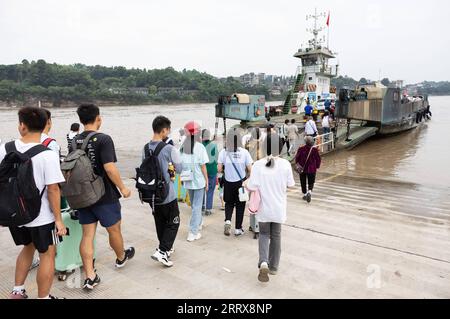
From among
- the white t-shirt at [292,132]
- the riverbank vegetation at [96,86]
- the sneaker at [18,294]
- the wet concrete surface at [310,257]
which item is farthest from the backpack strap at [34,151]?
the riverbank vegetation at [96,86]

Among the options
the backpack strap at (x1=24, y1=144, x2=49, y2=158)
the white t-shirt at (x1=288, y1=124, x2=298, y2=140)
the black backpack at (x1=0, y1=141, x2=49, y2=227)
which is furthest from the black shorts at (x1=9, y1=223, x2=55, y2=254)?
the white t-shirt at (x1=288, y1=124, x2=298, y2=140)

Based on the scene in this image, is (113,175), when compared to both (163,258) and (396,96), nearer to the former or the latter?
(163,258)

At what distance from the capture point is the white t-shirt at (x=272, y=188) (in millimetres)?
3186

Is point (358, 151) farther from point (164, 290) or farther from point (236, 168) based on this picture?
point (164, 290)

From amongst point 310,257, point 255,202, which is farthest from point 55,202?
point 310,257

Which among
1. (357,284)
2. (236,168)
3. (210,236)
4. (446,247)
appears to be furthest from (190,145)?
(446,247)

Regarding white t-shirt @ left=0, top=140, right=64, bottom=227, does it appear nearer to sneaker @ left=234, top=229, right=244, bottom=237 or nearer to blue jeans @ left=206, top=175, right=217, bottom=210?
sneaker @ left=234, top=229, right=244, bottom=237

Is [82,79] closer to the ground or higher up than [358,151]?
higher up

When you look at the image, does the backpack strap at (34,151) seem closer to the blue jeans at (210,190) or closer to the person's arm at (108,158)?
the person's arm at (108,158)

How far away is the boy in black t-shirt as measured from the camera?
9.60 ft

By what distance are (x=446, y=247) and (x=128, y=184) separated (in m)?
5.94

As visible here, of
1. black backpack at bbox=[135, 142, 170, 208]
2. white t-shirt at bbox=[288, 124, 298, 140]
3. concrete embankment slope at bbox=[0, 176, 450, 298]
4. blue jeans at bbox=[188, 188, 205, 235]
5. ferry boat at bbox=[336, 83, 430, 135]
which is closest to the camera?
concrete embankment slope at bbox=[0, 176, 450, 298]

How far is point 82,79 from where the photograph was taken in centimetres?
7206

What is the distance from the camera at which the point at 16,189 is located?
2.38 metres
